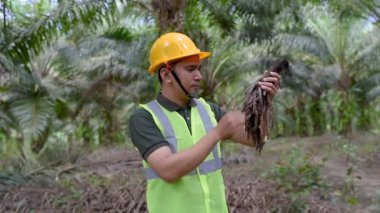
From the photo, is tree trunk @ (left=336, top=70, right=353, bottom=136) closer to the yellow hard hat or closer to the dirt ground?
the dirt ground

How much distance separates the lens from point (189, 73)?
2264 mm

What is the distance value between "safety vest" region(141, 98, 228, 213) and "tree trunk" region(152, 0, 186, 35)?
4.70m

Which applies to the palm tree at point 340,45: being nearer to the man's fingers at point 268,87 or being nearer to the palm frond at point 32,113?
the palm frond at point 32,113

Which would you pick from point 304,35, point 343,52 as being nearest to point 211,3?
point 304,35

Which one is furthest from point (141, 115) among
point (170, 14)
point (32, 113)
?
point (32, 113)

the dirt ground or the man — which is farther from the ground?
the man

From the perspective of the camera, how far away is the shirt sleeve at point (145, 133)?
6.86 ft

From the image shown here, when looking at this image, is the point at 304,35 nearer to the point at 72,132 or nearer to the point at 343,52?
the point at 343,52

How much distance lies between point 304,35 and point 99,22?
622 centimetres

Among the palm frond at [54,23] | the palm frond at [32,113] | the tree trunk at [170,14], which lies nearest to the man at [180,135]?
the tree trunk at [170,14]

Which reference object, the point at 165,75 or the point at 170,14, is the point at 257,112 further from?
the point at 170,14

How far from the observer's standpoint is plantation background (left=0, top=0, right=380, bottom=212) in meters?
6.58

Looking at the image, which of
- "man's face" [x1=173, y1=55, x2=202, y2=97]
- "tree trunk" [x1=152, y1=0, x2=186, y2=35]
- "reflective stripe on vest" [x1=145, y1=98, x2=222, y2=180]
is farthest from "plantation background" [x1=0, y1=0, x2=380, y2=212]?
"man's face" [x1=173, y1=55, x2=202, y2=97]

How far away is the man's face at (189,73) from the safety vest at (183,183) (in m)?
0.13
